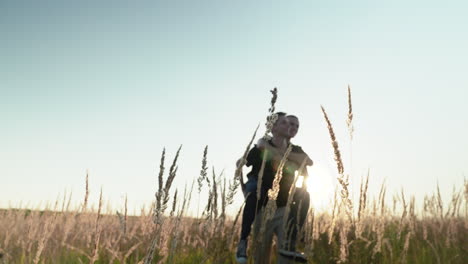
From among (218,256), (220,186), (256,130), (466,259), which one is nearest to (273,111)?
(256,130)

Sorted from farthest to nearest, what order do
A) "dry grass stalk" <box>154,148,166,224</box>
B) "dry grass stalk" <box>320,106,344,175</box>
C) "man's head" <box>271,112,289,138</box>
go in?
"man's head" <box>271,112,289,138</box>
"dry grass stalk" <box>320,106,344,175</box>
"dry grass stalk" <box>154,148,166,224</box>

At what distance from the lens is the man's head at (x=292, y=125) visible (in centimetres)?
462

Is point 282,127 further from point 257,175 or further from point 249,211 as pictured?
point 249,211

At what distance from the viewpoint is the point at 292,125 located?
4.63m

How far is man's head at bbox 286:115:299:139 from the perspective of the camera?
4.62 meters

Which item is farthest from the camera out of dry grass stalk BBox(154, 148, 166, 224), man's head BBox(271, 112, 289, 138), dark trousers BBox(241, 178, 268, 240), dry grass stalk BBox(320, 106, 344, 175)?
man's head BBox(271, 112, 289, 138)

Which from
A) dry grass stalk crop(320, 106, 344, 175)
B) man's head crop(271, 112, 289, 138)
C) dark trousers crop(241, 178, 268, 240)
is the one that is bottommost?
dark trousers crop(241, 178, 268, 240)

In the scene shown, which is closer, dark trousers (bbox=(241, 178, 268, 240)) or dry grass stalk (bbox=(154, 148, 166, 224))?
dry grass stalk (bbox=(154, 148, 166, 224))

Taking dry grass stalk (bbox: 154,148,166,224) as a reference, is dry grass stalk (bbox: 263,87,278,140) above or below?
above

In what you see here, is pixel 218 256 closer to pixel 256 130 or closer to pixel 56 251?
pixel 256 130

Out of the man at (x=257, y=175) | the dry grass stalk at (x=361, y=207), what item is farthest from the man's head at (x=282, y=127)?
the dry grass stalk at (x=361, y=207)

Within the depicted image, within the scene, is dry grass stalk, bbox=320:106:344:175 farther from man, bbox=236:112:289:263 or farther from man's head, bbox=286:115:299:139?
man's head, bbox=286:115:299:139

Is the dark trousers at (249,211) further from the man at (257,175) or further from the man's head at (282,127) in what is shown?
the man's head at (282,127)

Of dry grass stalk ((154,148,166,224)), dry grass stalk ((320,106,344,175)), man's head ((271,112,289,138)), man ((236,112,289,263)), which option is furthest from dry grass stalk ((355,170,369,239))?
man's head ((271,112,289,138))
